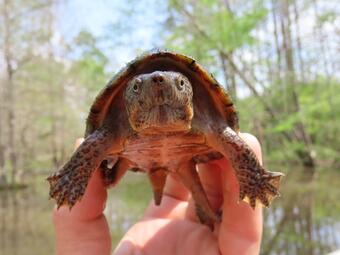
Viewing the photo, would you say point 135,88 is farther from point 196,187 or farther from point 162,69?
point 196,187

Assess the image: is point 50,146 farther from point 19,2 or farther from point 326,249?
point 326,249

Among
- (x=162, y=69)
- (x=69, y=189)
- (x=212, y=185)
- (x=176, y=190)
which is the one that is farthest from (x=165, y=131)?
(x=176, y=190)

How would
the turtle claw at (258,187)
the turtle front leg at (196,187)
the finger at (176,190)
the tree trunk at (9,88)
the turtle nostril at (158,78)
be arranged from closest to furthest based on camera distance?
the turtle nostril at (158,78), the turtle claw at (258,187), the turtle front leg at (196,187), the finger at (176,190), the tree trunk at (9,88)

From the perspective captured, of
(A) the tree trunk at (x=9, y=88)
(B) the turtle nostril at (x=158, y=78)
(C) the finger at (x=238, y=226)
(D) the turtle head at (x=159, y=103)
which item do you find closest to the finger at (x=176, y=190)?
(C) the finger at (x=238, y=226)

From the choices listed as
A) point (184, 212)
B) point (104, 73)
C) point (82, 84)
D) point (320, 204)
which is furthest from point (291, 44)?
point (184, 212)

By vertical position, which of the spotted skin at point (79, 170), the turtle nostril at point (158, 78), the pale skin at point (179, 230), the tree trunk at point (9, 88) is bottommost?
the pale skin at point (179, 230)

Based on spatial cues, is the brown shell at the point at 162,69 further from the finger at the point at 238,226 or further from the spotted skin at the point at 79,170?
the finger at the point at 238,226

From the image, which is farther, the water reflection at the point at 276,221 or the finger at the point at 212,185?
the water reflection at the point at 276,221

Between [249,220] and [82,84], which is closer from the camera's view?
[249,220]

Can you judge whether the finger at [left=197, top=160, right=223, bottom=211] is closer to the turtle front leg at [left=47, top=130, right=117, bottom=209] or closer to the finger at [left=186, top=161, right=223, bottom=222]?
the finger at [left=186, top=161, right=223, bottom=222]
